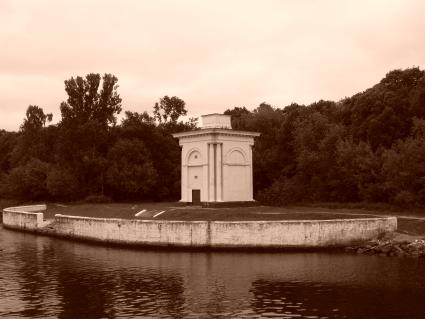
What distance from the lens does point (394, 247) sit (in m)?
37.9

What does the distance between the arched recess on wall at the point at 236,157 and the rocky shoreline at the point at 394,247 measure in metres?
18.7

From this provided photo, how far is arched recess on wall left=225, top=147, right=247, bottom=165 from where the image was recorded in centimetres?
5595

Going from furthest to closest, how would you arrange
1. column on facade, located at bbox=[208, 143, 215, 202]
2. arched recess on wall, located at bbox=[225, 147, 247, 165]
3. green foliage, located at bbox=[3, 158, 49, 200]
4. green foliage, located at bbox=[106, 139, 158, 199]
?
green foliage, located at bbox=[3, 158, 49, 200]
green foliage, located at bbox=[106, 139, 158, 199]
arched recess on wall, located at bbox=[225, 147, 247, 165]
column on facade, located at bbox=[208, 143, 215, 202]

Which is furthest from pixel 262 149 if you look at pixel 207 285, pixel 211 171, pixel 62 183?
pixel 207 285

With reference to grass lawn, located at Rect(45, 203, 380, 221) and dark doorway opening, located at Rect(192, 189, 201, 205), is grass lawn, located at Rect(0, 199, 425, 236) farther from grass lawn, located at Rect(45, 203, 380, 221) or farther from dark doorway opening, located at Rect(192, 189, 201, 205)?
dark doorway opening, located at Rect(192, 189, 201, 205)

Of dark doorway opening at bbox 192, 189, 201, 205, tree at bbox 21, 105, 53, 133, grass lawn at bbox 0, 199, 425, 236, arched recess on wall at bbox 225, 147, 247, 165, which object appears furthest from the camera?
tree at bbox 21, 105, 53, 133

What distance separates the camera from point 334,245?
4056 centimetres

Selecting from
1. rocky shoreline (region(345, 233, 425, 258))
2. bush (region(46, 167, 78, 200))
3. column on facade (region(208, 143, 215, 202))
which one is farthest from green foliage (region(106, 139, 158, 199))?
rocky shoreline (region(345, 233, 425, 258))

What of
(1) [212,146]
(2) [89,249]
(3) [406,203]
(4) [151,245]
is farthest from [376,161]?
(2) [89,249]

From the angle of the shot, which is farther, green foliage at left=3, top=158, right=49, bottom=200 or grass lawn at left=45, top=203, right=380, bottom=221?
green foliage at left=3, top=158, right=49, bottom=200

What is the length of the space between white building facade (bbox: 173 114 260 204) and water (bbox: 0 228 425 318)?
15665mm

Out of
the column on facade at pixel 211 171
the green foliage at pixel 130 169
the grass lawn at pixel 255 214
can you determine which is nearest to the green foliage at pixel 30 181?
the green foliage at pixel 130 169

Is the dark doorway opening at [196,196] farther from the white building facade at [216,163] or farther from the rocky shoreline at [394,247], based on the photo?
the rocky shoreline at [394,247]

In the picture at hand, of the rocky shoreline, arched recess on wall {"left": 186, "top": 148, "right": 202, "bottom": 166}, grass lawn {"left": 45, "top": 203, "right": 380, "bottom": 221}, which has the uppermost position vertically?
arched recess on wall {"left": 186, "top": 148, "right": 202, "bottom": 166}
